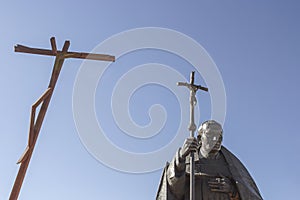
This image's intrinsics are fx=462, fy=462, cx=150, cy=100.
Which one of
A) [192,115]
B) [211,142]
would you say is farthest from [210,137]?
[192,115]

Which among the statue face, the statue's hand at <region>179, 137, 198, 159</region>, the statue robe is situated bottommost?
the statue robe

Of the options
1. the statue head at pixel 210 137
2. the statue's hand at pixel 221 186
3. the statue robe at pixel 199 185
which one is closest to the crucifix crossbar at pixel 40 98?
the statue robe at pixel 199 185

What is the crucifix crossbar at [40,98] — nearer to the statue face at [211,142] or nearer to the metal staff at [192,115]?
the metal staff at [192,115]

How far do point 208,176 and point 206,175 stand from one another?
0.20ft

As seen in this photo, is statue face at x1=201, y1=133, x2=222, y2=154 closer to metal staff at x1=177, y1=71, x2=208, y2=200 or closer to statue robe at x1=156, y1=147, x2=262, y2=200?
statue robe at x1=156, y1=147, x2=262, y2=200

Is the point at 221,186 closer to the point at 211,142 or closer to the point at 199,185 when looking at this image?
the point at 199,185

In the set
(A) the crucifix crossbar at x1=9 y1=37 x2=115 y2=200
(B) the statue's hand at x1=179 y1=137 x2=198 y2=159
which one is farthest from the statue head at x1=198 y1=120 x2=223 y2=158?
(A) the crucifix crossbar at x1=9 y1=37 x2=115 y2=200

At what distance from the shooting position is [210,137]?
10703mm

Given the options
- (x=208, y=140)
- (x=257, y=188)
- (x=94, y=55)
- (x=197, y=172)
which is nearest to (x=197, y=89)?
(x=208, y=140)

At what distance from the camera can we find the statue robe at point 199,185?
10352 millimetres

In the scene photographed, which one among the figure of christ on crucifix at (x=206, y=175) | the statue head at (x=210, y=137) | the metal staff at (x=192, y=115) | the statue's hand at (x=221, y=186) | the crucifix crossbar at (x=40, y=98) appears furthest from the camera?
the crucifix crossbar at (x=40, y=98)

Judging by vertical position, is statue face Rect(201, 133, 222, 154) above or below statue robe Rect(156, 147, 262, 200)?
above

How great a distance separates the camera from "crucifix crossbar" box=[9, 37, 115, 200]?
1102 centimetres

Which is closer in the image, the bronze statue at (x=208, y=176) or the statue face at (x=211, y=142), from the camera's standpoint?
the bronze statue at (x=208, y=176)
